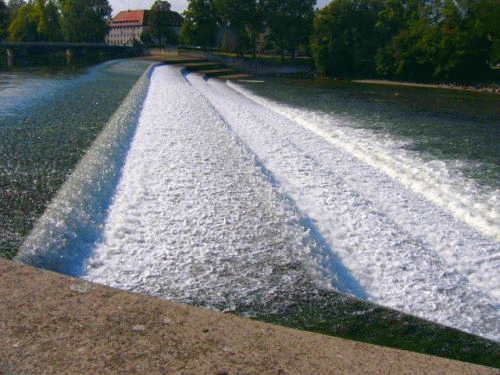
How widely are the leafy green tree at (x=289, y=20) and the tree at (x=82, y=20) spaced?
22720 mm

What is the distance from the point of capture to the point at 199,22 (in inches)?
2248

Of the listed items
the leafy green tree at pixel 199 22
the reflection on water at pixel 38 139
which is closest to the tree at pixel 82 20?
the leafy green tree at pixel 199 22

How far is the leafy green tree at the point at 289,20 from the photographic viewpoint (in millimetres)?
53156

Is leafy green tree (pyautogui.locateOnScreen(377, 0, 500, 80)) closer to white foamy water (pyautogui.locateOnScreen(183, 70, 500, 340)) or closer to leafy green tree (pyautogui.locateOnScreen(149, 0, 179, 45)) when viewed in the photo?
white foamy water (pyautogui.locateOnScreen(183, 70, 500, 340))

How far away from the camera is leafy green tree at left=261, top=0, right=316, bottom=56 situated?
5316 cm

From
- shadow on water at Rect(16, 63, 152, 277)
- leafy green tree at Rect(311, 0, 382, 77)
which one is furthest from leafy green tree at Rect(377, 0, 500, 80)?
shadow on water at Rect(16, 63, 152, 277)

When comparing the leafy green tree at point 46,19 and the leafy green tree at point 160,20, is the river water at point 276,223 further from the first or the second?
the leafy green tree at point 160,20

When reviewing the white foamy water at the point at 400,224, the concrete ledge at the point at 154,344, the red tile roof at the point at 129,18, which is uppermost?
the red tile roof at the point at 129,18

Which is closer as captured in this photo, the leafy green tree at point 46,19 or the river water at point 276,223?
the river water at point 276,223

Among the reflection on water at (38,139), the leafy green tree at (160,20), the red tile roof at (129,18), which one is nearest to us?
the reflection on water at (38,139)

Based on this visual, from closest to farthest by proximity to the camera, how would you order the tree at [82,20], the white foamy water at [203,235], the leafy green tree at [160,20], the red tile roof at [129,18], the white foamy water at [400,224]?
the white foamy water at [203,235]
the white foamy water at [400,224]
the tree at [82,20]
the leafy green tree at [160,20]
the red tile roof at [129,18]

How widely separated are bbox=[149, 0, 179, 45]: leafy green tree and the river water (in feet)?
205

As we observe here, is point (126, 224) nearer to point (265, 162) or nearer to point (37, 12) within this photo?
point (265, 162)

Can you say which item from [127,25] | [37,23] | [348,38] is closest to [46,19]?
[37,23]
